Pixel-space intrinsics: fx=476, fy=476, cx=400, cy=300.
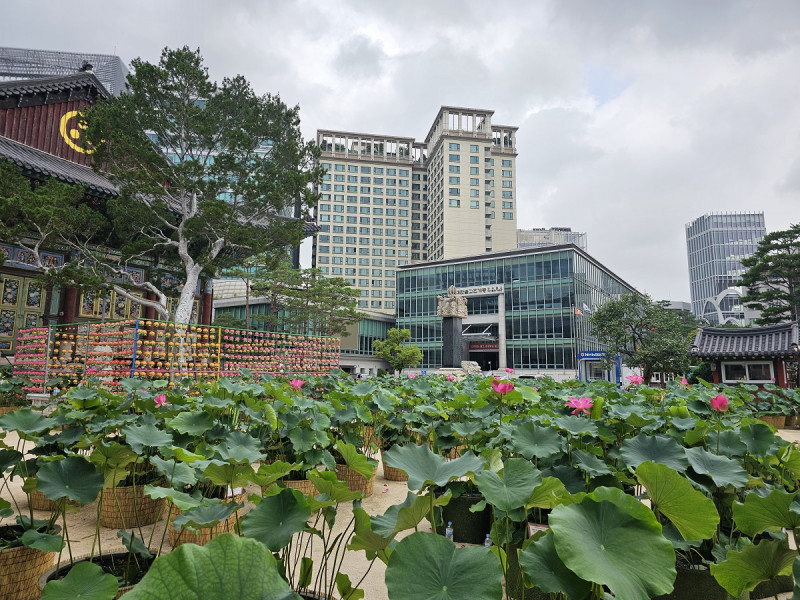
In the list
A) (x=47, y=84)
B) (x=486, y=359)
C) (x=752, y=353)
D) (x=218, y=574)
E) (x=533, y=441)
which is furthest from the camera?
(x=486, y=359)

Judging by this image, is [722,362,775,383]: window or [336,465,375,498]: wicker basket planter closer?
[336,465,375,498]: wicker basket planter

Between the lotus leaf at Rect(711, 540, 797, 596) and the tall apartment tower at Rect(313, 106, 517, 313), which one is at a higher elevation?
the tall apartment tower at Rect(313, 106, 517, 313)

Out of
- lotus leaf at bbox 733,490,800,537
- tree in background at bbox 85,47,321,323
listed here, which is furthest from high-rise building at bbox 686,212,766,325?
lotus leaf at bbox 733,490,800,537

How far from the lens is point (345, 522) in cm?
359

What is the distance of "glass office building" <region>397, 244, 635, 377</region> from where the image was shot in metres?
34.9

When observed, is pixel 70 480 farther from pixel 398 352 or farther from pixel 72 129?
pixel 398 352

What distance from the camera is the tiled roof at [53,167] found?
12.2 m

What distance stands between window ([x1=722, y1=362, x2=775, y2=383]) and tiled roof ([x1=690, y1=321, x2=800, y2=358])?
1.39ft

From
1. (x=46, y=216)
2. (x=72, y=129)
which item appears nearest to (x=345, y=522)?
(x=46, y=216)

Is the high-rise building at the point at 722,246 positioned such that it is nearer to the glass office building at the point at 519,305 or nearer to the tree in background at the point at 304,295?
the glass office building at the point at 519,305

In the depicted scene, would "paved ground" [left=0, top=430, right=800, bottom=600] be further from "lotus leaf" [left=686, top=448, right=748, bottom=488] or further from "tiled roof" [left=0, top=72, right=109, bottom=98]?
"tiled roof" [left=0, top=72, right=109, bottom=98]

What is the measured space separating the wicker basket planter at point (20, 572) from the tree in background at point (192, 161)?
10436 millimetres

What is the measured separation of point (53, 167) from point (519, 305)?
3085cm

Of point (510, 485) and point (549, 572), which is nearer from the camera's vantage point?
point (549, 572)
